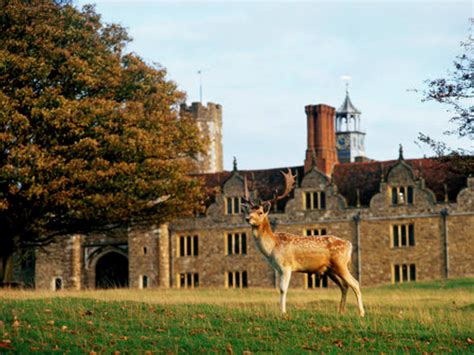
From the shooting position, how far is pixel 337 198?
5853 centimetres

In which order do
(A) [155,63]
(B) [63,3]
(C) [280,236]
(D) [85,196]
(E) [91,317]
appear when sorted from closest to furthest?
(E) [91,317]
(C) [280,236]
(D) [85,196]
(B) [63,3]
(A) [155,63]

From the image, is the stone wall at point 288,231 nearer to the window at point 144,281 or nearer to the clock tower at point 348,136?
the window at point 144,281

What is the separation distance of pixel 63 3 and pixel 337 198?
80.9ft

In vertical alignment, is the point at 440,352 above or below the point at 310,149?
below

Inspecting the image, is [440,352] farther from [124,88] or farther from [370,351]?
[124,88]

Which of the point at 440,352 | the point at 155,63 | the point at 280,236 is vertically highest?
the point at 155,63

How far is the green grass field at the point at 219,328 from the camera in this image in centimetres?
1902

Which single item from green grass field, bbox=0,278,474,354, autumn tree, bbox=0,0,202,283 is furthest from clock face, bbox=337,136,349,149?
green grass field, bbox=0,278,474,354

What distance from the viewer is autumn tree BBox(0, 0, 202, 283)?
34.5m

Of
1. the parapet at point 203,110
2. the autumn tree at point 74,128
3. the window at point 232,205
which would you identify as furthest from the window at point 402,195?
the parapet at point 203,110

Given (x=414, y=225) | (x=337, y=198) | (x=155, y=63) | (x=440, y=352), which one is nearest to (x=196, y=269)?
(x=337, y=198)

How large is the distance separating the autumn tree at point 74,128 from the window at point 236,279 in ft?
64.5

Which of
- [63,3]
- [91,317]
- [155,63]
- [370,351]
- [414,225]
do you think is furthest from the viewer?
[414,225]

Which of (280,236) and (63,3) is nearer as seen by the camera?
(280,236)
